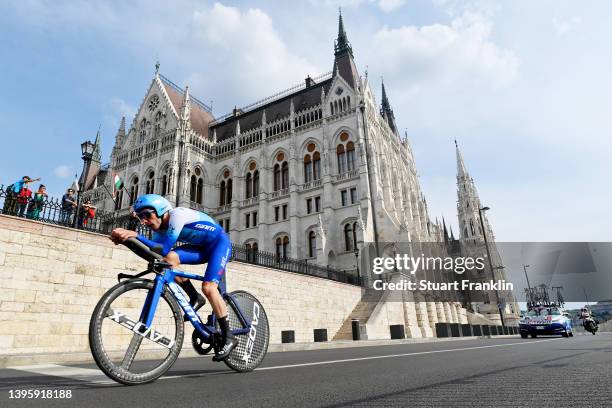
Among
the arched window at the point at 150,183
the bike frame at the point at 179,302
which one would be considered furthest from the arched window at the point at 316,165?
the bike frame at the point at 179,302

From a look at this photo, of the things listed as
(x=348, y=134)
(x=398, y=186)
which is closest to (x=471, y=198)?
(x=398, y=186)

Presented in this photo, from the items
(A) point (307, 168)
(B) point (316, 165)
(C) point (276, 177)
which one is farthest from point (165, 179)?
(B) point (316, 165)

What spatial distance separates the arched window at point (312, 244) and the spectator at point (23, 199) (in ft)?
75.3

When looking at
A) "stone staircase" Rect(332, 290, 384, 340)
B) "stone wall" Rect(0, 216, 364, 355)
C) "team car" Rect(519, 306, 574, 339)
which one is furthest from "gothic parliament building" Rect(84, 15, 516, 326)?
"stone wall" Rect(0, 216, 364, 355)

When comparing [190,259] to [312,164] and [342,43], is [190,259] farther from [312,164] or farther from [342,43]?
[342,43]

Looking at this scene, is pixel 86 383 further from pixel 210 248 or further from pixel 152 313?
pixel 210 248

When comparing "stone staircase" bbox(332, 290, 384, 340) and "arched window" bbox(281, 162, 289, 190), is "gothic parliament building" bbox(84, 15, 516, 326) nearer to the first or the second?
"arched window" bbox(281, 162, 289, 190)

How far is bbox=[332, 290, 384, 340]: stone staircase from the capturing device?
17.9 metres

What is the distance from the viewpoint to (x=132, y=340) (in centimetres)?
263

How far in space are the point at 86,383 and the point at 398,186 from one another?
37215 millimetres

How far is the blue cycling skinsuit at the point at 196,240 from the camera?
2947 mm

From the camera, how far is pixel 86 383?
9.39ft

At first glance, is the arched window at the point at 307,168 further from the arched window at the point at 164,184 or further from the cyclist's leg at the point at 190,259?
the cyclist's leg at the point at 190,259

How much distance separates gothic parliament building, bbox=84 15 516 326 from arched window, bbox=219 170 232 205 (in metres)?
0.11
